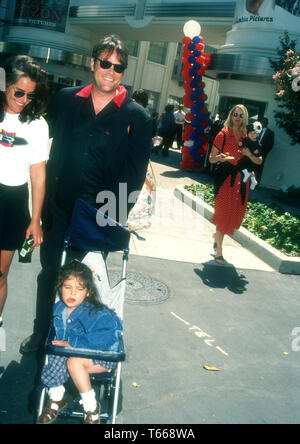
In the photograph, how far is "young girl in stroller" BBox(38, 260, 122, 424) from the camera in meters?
2.70

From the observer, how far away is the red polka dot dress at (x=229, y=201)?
19.2 ft

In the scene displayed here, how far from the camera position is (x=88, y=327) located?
284 cm

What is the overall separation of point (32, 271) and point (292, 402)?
3.14m

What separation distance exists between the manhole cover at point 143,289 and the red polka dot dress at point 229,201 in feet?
4.66

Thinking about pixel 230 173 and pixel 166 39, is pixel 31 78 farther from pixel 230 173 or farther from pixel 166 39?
pixel 166 39

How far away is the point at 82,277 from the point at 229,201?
3.52 metres

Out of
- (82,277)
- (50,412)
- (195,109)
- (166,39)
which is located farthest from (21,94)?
(166,39)

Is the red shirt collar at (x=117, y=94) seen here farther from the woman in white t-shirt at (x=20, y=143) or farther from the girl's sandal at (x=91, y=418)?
the girl's sandal at (x=91, y=418)

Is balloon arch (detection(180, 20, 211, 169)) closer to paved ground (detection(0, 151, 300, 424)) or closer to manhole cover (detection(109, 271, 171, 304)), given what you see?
paved ground (detection(0, 151, 300, 424))

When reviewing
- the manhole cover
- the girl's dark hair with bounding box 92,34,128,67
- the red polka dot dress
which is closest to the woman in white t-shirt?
the girl's dark hair with bounding box 92,34,128,67

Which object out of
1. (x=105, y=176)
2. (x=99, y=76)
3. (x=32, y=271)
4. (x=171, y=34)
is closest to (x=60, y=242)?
(x=105, y=176)

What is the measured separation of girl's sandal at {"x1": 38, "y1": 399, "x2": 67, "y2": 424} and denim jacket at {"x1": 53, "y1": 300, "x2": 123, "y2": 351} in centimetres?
41

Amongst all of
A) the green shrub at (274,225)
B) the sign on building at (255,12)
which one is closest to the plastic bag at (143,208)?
the green shrub at (274,225)

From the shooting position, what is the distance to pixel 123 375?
11.4 ft
